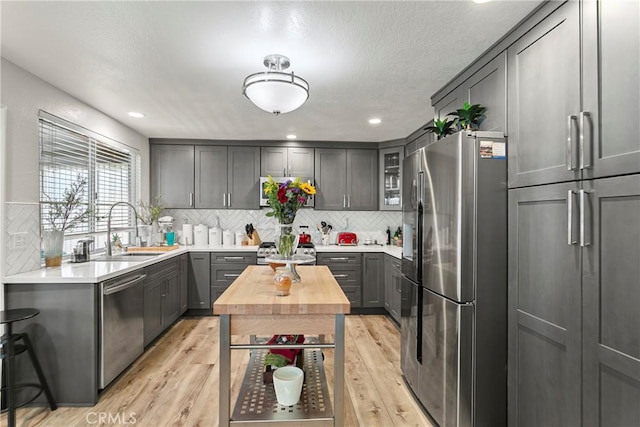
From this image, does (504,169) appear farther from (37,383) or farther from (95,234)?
(95,234)

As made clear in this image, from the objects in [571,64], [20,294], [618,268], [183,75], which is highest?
[183,75]

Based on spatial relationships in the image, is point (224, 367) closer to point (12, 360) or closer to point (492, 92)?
point (12, 360)

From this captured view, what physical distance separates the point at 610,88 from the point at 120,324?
3409 millimetres

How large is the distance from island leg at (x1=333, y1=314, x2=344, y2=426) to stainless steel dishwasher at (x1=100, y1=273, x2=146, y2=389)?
1.82 meters

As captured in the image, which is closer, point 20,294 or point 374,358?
point 20,294

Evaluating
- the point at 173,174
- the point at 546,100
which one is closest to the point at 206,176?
the point at 173,174

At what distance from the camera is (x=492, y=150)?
1965 millimetres

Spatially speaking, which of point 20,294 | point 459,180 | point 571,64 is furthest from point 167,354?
point 571,64

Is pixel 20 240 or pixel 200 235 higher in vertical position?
pixel 20 240

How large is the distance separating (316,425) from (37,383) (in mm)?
2060

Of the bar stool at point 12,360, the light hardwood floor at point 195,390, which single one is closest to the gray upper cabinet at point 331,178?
the light hardwood floor at point 195,390

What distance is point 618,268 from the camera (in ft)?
4.23

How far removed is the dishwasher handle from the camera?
98.9 inches

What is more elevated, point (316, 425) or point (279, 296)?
point (279, 296)
